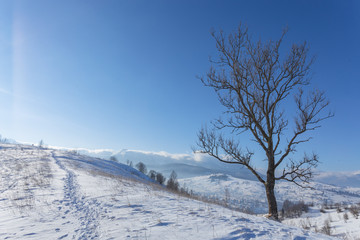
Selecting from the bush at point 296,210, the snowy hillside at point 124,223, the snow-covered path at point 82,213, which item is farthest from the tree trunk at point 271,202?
the bush at point 296,210

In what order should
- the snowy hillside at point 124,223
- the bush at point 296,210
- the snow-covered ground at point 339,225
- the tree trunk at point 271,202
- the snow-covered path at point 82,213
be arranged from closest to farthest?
the snowy hillside at point 124,223 → the snow-covered path at point 82,213 → the tree trunk at point 271,202 → the snow-covered ground at point 339,225 → the bush at point 296,210

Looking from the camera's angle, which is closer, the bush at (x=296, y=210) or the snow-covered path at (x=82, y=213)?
the snow-covered path at (x=82, y=213)

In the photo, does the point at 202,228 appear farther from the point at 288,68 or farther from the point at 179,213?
the point at 288,68

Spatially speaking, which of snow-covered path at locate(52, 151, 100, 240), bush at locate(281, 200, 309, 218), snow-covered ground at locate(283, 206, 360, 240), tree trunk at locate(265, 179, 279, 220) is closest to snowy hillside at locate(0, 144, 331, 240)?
snow-covered path at locate(52, 151, 100, 240)

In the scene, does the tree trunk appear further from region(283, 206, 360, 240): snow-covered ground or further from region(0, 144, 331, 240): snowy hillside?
region(0, 144, 331, 240): snowy hillside

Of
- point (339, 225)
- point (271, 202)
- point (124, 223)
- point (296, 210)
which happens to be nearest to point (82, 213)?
point (124, 223)

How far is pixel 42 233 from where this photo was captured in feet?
14.1

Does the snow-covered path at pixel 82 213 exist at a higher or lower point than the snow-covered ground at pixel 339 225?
higher

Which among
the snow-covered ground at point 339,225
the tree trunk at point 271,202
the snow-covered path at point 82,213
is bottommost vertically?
the snow-covered ground at point 339,225

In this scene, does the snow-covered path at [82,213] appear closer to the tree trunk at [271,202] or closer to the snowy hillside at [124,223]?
the snowy hillside at [124,223]

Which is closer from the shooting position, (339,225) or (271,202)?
(271,202)

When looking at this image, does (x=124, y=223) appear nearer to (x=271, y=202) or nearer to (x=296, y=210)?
(x=271, y=202)

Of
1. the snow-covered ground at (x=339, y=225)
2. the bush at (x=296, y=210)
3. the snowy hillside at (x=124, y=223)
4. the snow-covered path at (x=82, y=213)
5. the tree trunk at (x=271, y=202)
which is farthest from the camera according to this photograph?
the bush at (x=296, y=210)

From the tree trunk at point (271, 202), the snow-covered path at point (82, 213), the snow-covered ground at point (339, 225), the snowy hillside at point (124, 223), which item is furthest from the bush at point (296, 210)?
the snow-covered path at point (82, 213)
